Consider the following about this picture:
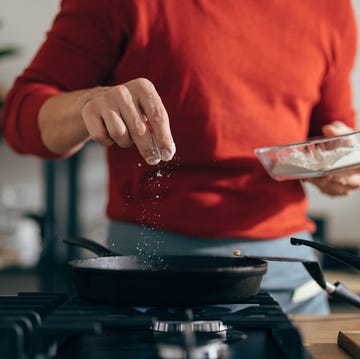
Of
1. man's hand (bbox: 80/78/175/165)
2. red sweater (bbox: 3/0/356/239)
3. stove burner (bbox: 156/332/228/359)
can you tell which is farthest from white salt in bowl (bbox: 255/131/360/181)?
stove burner (bbox: 156/332/228/359)

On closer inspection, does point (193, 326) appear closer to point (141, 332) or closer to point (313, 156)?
point (141, 332)

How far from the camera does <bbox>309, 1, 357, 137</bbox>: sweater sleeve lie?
1.21m

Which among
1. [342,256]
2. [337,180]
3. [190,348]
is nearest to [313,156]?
[337,180]

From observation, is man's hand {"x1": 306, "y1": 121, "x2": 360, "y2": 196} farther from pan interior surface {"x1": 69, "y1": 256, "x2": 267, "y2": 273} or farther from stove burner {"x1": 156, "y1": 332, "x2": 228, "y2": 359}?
stove burner {"x1": 156, "y1": 332, "x2": 228, "y2": 359}

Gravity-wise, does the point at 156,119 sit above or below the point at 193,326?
above

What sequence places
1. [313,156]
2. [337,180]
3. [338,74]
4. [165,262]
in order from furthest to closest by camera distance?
[338,74] → [337,180] → [313,156] → [165,262]

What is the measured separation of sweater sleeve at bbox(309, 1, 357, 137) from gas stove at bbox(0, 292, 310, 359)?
2.01ft

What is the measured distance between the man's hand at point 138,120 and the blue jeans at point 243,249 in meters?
0.36

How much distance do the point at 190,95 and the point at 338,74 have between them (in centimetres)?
34

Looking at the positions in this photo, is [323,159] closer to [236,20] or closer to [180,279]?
[236,20]

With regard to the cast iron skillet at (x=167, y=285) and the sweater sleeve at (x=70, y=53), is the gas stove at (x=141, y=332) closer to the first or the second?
the cast iron skillet at (x=167, y=285)

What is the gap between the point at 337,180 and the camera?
113 centimetres

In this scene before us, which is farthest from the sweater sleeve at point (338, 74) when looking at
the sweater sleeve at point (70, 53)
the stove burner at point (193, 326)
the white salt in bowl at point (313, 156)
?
the stove burner at point (193, 326)

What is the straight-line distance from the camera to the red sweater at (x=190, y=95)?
1061 mm
